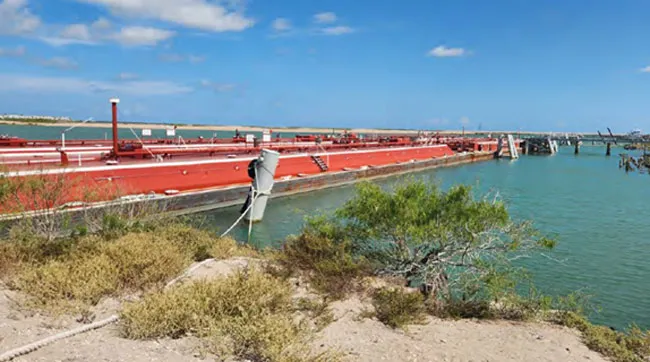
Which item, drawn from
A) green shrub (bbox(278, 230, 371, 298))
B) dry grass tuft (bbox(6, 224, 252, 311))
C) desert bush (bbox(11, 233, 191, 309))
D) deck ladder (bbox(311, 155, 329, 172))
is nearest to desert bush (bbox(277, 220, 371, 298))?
green shrub (bbox(278, 230, 371, 298))

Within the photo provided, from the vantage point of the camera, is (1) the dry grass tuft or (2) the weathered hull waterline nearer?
(1) the dry grass tuft

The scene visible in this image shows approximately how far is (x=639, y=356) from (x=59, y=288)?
25.9ft

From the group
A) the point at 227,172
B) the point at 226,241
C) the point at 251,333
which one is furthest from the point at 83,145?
the point at 251,333

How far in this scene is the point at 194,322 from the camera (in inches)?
236

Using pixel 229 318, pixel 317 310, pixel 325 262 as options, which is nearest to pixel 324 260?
pixel 325 262

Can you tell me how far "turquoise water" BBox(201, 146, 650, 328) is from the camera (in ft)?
40.3

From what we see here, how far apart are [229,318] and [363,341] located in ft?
5.57

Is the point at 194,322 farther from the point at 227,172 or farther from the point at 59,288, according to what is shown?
the point at 227,172

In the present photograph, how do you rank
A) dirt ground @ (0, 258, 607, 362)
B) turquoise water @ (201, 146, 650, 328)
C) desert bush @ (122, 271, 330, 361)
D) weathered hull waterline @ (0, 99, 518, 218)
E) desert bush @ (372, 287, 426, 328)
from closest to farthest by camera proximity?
dirt ground @ (0, 258, 607, 362) → desert bush @ (122, 271, 330, 361) → desert bush @ (372, 287, 426, 328) → turquoise water @ (201, 146, 650, 328) → weathered hull waterline @ (0, 99, 518, 218)

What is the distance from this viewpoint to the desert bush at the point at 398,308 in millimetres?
6973

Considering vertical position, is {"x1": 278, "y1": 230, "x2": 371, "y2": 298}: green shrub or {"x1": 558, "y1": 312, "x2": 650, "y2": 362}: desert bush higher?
{"x1": 278, "y1": 230, "x2": 371, "y2": 298}: green shrub

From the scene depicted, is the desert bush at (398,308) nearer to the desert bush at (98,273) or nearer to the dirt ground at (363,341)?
the dirt ground at (363,341)

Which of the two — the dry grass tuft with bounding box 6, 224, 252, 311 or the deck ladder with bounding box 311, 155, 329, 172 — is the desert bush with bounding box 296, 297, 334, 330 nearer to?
the dry grass tuft with bounding box 6, 224, 252, 311

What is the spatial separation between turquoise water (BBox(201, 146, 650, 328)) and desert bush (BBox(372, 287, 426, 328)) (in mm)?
2928
